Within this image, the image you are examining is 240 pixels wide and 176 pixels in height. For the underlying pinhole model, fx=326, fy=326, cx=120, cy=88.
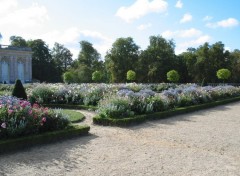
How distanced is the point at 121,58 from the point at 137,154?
4570 cm

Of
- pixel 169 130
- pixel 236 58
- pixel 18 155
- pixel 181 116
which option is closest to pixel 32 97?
pixel 181 116

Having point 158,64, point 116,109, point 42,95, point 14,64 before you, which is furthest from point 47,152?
point 14,64

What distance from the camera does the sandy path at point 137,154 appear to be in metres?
5.83

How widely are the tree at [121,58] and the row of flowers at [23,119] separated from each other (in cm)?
4281

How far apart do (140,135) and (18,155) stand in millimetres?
3535

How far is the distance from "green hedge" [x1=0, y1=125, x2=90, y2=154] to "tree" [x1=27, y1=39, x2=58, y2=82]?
52.9m

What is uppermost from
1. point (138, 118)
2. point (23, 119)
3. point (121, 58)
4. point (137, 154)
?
point (121, 58)

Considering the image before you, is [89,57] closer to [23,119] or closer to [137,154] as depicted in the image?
[23,119]

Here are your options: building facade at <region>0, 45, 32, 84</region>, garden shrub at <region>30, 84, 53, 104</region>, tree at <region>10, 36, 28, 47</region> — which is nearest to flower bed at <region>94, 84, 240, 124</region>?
garden shrub at <region>30, 84, 53, 104</region>

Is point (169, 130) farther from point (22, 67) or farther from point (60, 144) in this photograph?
point (22, 67)

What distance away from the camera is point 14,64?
6062 centimetres

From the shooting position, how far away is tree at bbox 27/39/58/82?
6138 centimetres

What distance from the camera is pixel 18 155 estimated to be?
685cm

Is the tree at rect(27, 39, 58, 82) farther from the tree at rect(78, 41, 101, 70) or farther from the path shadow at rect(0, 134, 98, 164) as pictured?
the path shadow at rect(0, 134, 98, 164)
